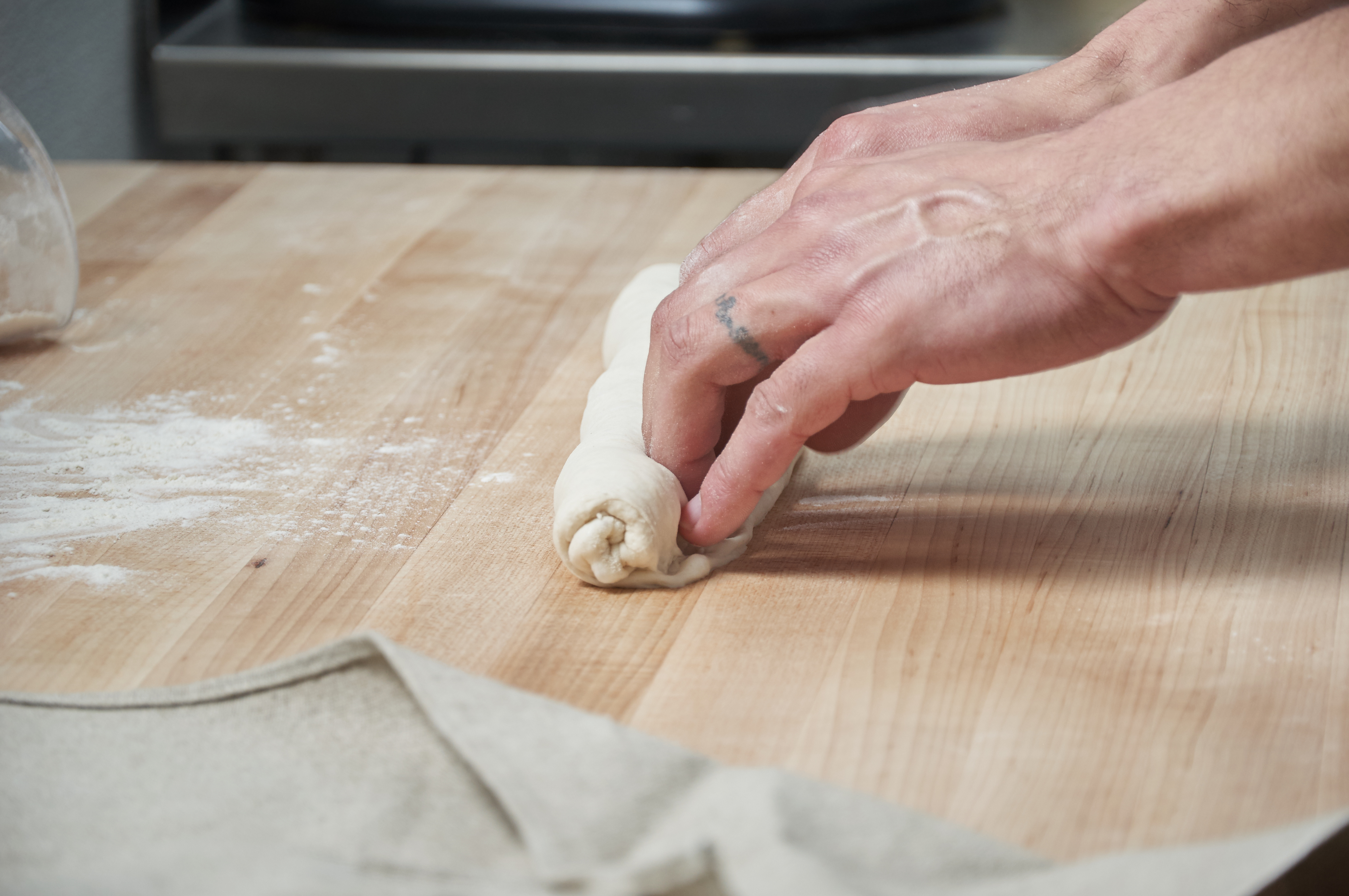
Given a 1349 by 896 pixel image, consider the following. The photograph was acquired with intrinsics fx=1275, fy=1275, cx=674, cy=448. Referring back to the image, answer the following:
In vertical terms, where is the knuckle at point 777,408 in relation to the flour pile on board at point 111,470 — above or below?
above

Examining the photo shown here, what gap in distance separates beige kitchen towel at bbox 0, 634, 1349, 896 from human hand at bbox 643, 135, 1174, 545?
0.27 metres

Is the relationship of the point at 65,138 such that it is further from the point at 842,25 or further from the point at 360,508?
the point at 360,508

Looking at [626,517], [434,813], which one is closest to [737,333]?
[626,517]

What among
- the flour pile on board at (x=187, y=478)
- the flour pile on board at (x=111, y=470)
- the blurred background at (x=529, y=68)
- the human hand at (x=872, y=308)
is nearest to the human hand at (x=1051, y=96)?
the human hand at (x=872, y=308)

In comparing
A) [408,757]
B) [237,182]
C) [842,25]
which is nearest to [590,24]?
[842,25]

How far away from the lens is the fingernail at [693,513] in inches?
37.1

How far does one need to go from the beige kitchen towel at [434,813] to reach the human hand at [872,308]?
266mm

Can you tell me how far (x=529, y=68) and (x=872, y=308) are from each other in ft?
4.66

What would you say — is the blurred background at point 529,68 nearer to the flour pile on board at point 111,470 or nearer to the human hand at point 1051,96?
the human hand at point 1051,96

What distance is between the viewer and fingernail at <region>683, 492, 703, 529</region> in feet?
3.09

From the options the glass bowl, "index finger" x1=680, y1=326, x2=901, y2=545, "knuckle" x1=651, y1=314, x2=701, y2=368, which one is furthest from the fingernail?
the glass bowl

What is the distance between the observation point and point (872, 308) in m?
0.86

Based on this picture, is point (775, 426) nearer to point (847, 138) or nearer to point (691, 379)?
point (691, 379)

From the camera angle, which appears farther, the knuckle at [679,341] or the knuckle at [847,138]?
the knuckle at [847,138]
